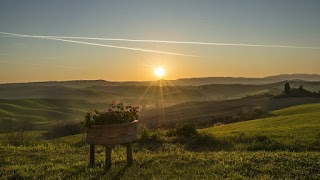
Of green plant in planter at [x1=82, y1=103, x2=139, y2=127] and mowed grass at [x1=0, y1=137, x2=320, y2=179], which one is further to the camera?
green plant in planter at [x1=82, y1=103, x2=139, y2=127]

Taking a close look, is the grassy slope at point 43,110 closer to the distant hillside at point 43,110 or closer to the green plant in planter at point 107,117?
the distant hillside at point 43,110

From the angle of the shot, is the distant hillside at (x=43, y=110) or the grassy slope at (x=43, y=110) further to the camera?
the grassy slope at (x=43, y=110)

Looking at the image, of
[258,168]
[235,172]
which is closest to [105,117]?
[235,172]

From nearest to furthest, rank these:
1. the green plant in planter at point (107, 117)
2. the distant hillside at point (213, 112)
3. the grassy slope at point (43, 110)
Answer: the green plant in planter at point (107, 117)
the distant hillside at point (213, 112)
the grassy slope at point (43, 110)

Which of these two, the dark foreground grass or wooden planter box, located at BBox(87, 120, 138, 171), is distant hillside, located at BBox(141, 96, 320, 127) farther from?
wooden planter box, located at BBox(87, 120, 138, 171)

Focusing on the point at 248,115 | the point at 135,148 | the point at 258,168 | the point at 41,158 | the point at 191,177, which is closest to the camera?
the point at 191,177

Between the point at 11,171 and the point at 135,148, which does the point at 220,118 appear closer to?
the point at 135,148

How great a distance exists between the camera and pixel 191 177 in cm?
1099

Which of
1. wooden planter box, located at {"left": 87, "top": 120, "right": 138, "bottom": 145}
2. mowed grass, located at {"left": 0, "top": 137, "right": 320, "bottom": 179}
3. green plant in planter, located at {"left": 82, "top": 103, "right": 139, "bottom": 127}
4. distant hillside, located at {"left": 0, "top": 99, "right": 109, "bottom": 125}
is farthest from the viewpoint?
distant hillside, located at {"left": 0, "top": 99, "right": 109, "bottom": 125}

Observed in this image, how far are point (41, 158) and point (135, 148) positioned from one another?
5680 millimetres

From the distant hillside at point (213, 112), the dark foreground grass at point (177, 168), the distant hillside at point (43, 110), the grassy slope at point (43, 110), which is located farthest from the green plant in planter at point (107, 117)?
the grassy slope at point (43, 110)

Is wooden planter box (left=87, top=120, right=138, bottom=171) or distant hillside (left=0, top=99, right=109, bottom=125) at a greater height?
wooden planter box (left=87, top=120, right=138, bottom=171)

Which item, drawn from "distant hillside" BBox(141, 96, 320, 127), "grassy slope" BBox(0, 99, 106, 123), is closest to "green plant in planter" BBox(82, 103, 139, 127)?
"distant hillside" BBox(141, 96, 320, 127)

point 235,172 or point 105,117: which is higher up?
point 105,117
